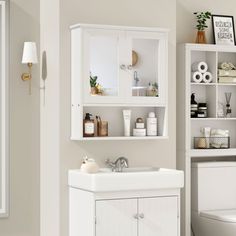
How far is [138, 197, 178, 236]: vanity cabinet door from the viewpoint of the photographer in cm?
446

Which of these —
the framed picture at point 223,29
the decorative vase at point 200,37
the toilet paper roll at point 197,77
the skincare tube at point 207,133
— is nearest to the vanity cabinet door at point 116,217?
the skincare tube at point 207,133

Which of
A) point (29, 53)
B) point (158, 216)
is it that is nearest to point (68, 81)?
point (29, 53)

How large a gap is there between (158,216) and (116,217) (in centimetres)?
33

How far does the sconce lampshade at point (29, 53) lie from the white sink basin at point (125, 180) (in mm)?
855

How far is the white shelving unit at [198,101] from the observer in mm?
5121

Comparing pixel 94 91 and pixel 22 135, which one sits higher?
pixel 94 91

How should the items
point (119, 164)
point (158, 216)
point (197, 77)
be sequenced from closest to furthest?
point (158, 216), point (119, 164), point (197, 77)

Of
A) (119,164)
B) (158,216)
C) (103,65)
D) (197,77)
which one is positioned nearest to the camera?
(158,216)

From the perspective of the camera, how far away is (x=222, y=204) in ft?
17.3

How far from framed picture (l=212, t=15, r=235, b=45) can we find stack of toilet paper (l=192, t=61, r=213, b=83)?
0.29 meters

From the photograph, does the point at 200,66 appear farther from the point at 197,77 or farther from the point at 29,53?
the point at 29,53

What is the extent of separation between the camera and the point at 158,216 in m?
4.51

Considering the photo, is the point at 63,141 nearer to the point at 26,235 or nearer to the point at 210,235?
the point at 26,235

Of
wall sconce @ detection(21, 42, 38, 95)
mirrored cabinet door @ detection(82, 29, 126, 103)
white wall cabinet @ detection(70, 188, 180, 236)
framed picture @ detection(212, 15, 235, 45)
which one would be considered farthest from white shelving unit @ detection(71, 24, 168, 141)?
framed picture @ detection(212, 15, 235, 45)
